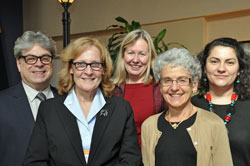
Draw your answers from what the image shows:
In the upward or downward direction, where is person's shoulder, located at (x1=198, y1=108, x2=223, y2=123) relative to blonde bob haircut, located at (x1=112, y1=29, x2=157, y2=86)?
downward

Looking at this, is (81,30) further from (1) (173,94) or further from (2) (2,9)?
(1) (173,94)

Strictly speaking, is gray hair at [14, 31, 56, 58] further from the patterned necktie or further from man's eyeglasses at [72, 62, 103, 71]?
man's eyeglasses at [72, 62, 103, 71]

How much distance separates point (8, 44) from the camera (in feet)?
23.4

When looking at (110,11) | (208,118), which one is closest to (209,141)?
(208,118)

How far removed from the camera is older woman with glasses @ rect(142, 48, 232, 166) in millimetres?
1870

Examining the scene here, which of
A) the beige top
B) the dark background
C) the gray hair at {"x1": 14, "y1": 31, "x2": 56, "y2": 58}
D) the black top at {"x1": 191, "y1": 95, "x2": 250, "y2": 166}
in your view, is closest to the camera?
the beige top

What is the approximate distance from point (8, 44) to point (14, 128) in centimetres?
547

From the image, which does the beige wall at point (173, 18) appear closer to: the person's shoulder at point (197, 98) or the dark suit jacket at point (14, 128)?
the person's shoulder at point (197, 98)

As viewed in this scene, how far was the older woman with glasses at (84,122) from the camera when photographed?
1891 millimetres

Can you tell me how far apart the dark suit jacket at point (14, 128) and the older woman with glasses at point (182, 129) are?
92cm

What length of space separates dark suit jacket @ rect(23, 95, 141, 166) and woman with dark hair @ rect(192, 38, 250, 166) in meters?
0.73

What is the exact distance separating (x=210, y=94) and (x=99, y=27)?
15.3 feet

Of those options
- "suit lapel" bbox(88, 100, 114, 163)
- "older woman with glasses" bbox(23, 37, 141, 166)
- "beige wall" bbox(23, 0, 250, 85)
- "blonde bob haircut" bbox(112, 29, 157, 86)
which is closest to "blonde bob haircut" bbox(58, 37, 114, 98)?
"older woman with glasses" bbox(23, 37, 141, 166)

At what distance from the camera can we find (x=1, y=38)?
7008 millimetres
